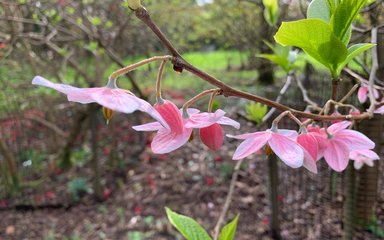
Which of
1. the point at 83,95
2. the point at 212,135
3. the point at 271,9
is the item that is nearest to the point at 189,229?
the point at 212,135

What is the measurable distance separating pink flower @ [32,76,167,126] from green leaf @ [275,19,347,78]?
208 millimetres

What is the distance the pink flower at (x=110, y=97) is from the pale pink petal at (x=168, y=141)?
76 millimetres

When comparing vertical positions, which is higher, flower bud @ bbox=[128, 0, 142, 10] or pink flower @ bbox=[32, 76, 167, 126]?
flower bud @ bbox=[128, 0, 142, 10]

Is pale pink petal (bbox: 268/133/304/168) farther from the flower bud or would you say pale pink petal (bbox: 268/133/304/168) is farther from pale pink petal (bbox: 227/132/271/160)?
the flower bud

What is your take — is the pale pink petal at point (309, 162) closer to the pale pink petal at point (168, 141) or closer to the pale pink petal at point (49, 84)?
the pale pink petal at point (168, 141)

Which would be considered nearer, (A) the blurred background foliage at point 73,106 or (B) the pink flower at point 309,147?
(B) the pink flower at point 309,147

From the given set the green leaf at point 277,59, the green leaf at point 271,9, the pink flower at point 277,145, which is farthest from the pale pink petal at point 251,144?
the green leaf at point 271,9

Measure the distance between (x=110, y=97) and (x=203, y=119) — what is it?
16 centimetres

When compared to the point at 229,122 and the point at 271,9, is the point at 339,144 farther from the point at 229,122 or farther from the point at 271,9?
the point at 271,9

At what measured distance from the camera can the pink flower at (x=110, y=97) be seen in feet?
1.55

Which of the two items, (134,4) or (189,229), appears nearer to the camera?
(134,4)

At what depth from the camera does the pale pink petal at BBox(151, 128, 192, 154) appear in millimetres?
568

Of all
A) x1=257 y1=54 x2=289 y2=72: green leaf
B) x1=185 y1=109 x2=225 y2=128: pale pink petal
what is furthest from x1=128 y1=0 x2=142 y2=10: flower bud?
x1=257 y1=54 x2=289 y2=72: green leaf

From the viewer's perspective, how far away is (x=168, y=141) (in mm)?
578
